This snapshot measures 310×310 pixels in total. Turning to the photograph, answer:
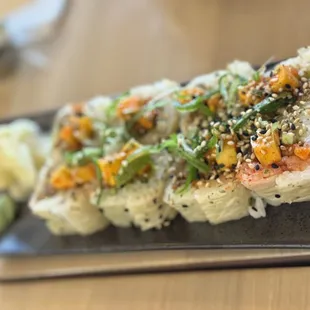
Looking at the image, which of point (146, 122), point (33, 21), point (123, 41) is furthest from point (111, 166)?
point (33, 21)

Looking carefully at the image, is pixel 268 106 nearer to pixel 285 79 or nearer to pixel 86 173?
pixel 285 79

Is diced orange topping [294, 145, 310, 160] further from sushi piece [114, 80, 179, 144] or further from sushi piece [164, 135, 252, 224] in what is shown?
sushi piece [114, 80, 179, 144]

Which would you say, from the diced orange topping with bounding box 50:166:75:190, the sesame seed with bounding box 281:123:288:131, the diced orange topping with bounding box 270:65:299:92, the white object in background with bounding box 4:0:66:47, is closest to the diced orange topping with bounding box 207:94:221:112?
the diced orange topping with bounding box 270:65:299:92

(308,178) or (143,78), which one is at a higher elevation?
(308,178)

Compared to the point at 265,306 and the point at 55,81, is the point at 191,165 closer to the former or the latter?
the point at 265,306

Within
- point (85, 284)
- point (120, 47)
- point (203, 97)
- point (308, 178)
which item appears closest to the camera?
point (308, 178)

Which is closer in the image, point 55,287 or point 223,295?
point 223,295

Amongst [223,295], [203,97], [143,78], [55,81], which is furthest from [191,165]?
[55,81]
